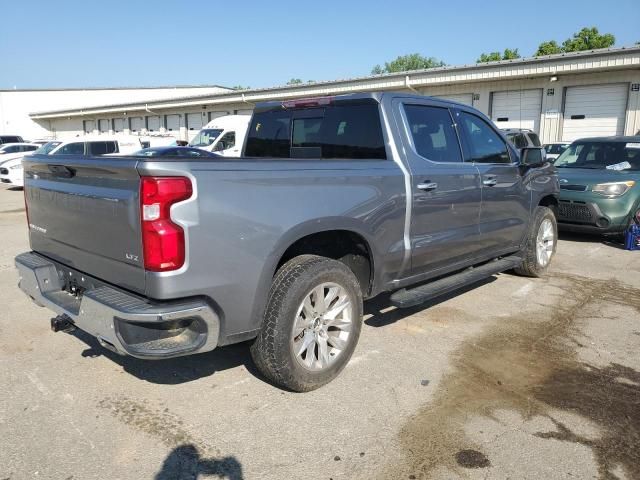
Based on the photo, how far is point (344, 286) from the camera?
11.7 ft

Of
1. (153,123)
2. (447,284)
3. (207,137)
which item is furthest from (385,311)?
(153,123)

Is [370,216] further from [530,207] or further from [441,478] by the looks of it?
[530,207]

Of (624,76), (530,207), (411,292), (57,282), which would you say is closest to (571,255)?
(530,207)

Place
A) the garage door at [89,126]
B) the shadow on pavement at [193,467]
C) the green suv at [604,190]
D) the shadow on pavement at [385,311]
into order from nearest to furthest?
the shadow on pavement at [193,467], the shadow on pavement at [385,311], the green suv at [604,190], the garage door at [89,126]

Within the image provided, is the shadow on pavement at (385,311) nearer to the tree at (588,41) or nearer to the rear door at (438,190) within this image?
the rear door at (438,190)

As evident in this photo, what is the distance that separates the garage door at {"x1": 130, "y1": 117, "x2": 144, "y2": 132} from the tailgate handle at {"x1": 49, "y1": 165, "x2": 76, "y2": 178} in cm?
4158

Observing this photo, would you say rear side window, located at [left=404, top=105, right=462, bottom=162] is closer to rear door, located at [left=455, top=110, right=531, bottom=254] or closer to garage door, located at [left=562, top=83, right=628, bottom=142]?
rear door, located at [left=455, top=110, right=531, bottom=254]

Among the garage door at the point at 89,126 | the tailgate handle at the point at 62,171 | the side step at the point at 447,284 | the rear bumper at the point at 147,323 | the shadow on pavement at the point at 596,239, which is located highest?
the garage door at the point at 89,126

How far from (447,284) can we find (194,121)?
34.3 metres

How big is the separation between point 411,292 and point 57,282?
2.61 m

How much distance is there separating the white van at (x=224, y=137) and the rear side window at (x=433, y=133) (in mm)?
13679

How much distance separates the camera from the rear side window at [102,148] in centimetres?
1767

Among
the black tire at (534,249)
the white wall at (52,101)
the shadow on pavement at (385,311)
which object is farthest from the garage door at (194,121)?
the shadow on pavement at (385,311)

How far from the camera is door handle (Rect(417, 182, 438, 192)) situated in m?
4.15
